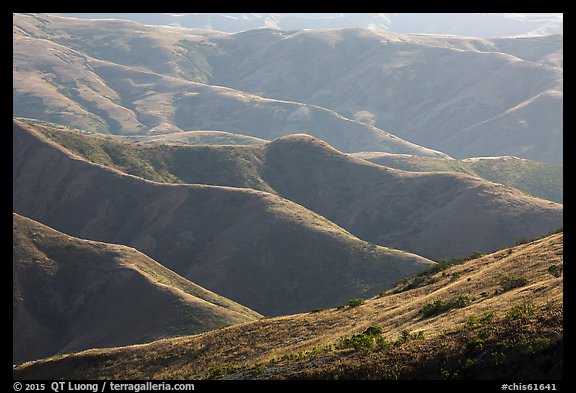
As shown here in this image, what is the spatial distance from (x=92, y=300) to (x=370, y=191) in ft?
316

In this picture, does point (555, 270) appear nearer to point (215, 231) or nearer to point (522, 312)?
point (522, 312)

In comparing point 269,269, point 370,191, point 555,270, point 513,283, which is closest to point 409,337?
point 513,283

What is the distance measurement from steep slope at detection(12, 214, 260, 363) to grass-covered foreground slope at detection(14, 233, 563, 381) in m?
36.9

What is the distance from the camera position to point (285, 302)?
407 feet

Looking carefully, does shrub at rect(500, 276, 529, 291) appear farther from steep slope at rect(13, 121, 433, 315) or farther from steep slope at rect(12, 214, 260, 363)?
steep slope at rect(13, 121, 433, 315)

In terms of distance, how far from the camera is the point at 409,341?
33.3m

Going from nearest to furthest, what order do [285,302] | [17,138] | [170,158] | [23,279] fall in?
[23,279], [285,302], [17,138], [170,158]

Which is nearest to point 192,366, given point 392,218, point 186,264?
point 186,264

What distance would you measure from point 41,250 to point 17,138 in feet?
221

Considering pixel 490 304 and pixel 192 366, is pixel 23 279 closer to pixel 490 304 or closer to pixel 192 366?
pixel 192 366

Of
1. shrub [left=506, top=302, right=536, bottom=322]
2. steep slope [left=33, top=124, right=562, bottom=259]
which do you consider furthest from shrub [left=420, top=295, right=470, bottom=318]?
steep slope [left=33, top=124, right=562, bottom=259]

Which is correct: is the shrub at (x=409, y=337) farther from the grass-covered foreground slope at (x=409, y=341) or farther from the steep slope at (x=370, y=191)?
the steep slope at (x=370, y=191)
